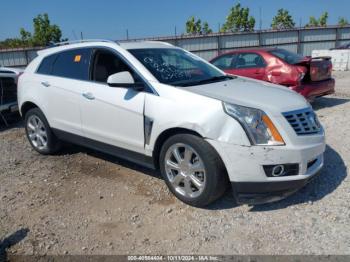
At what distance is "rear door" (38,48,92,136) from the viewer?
180 inches

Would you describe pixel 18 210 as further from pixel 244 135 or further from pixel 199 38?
pixel 199 38

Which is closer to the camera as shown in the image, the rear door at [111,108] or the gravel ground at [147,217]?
the gravel ground at [147,217]

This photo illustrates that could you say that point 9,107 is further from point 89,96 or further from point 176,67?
point 176,67

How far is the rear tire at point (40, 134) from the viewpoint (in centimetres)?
527

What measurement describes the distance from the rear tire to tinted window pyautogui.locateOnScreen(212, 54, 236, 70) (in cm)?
507

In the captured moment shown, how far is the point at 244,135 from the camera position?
318cm

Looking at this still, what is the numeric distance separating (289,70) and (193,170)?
15.8ft

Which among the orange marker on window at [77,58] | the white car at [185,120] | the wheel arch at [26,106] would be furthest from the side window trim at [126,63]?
the wheel arch at [26,106]

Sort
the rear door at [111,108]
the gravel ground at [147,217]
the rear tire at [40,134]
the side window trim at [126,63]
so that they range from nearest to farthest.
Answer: the gravel ground at [147,217] → the side window trim at [126,63] → the rear door at [111,108] → the rear tire at [40,134]

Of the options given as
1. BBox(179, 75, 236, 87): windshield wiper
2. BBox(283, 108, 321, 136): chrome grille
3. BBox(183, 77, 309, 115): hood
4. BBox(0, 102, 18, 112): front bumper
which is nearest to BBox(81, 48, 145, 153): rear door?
BBox(179, 75, 236, 87): windshield wiper

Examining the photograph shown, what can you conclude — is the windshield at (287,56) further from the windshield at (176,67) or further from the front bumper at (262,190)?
the front bumper at (262,190)

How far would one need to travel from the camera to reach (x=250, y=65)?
833 centimetres

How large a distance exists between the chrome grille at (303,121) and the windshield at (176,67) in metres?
1.15

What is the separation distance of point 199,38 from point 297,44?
7377 millimetres
